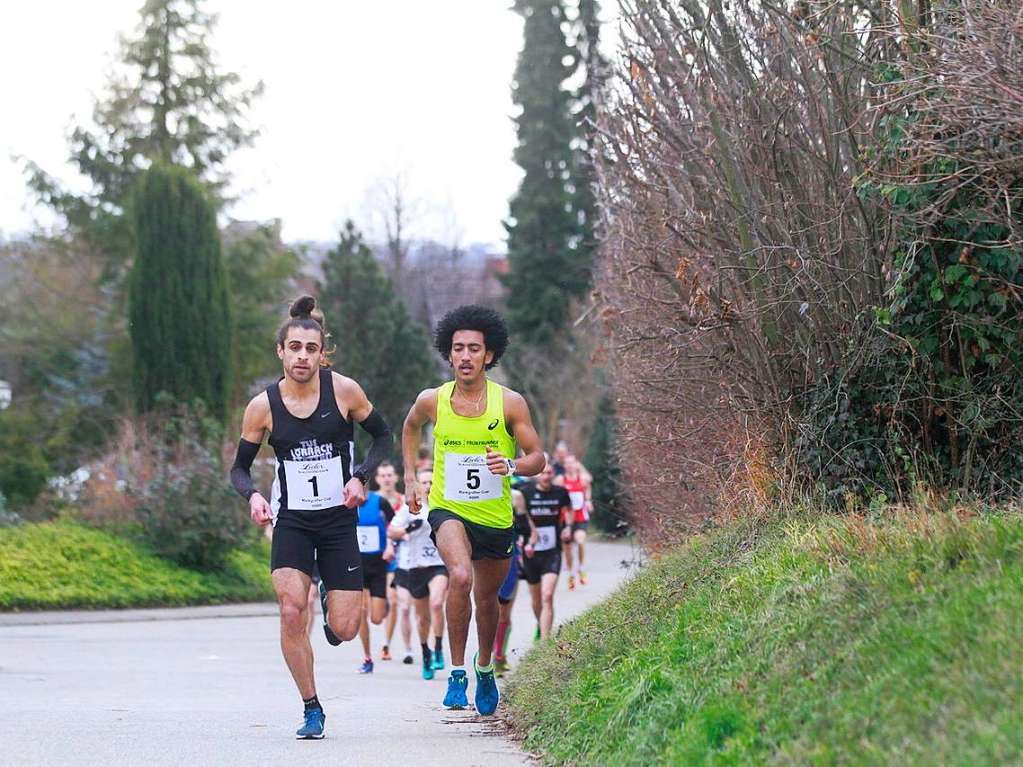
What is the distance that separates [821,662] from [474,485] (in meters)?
3.65

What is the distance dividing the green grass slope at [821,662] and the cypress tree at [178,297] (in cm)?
2649

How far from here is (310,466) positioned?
8.79m

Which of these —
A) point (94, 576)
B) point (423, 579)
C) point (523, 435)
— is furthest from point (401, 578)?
point (94, 576)

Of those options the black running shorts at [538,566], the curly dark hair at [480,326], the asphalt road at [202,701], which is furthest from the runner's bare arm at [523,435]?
the black running shorts at [538,566]

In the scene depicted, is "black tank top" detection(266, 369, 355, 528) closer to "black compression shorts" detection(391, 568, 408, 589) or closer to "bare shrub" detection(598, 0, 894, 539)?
"bare shrub" detection(598, 0, 894, 539)

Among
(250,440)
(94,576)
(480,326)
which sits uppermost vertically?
(480,326)

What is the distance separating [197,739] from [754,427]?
4.83 meters

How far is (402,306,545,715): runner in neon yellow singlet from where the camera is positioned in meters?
9.44

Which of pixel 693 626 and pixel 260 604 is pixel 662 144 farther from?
pixel 260 604

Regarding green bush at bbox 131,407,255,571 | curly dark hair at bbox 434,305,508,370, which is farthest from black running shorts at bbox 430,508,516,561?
green bush at bbox 131,407,255,571

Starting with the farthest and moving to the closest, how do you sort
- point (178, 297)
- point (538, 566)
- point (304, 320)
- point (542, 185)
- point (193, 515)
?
point (542, 185) < point (178, 297) < point (193, 515) < point (538, 566) < point (304, 320)

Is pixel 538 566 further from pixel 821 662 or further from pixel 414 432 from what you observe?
pixel 821 662

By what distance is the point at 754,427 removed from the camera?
11398mm

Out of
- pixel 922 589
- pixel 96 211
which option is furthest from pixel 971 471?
pixel 96 211
